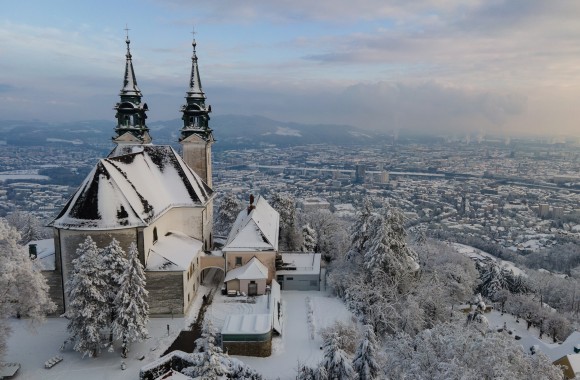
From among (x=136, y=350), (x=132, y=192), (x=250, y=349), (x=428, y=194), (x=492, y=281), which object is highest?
(x=132, y=192)

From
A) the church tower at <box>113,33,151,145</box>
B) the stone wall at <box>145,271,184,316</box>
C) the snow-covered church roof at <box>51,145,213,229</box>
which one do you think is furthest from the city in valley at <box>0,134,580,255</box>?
the stone wall at <box>145,271,184,316</box>

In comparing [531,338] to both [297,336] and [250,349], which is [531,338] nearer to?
[297,336]

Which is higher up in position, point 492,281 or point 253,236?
point 253,236

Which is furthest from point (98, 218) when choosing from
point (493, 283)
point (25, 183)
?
point (25, 183)

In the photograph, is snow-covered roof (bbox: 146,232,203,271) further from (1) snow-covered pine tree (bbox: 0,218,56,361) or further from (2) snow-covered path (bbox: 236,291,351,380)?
(1) snow-covered pine tree (bbox: 0,218,56,361)

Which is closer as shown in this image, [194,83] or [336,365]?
[336,365]

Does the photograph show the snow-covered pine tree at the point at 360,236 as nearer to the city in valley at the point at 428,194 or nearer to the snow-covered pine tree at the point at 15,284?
the snow-covered pine tree at the point at 15,284

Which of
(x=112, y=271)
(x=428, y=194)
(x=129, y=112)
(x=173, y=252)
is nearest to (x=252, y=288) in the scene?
(x=173, y=252)
